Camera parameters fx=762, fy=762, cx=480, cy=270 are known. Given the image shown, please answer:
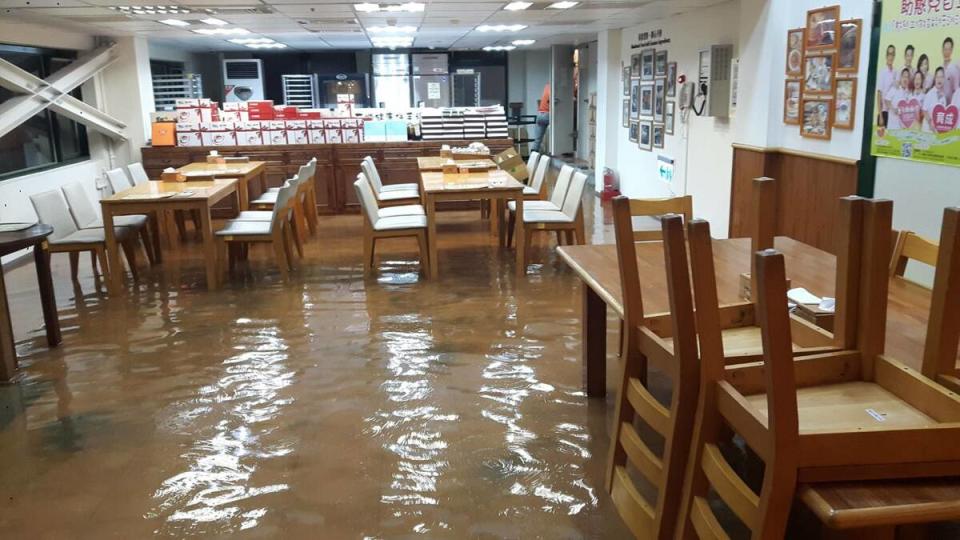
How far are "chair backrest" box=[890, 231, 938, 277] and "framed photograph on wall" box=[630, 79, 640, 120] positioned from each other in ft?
21.3

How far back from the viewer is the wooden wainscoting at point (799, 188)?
5.10 meters

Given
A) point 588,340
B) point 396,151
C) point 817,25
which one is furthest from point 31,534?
point 396,151

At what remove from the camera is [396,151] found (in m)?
9.12

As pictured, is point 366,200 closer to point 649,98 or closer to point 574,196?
point 574,196

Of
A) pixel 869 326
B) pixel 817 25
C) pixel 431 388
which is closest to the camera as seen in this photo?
pixel 869 326

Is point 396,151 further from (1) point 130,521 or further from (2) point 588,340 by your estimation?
(1) point 130,521

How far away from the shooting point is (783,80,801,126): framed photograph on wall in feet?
18.2

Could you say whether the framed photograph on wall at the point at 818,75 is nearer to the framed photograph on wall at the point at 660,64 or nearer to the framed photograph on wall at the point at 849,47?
the framed photograph on wall at the point at 849,47

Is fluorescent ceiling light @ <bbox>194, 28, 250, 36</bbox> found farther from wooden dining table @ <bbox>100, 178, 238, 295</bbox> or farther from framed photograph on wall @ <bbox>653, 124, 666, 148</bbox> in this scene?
framed photograph on wall @ <bbox>653, 124, 666, 148</bbox>

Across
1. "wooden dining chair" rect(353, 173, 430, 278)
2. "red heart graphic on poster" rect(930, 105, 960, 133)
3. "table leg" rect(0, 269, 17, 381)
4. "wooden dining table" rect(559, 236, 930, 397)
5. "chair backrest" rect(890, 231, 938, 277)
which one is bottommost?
"table leg" rect(0, 269, 17, 381)

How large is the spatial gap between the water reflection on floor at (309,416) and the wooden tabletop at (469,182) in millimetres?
719

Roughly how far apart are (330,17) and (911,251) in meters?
6.43

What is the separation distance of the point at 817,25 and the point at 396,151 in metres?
5.13

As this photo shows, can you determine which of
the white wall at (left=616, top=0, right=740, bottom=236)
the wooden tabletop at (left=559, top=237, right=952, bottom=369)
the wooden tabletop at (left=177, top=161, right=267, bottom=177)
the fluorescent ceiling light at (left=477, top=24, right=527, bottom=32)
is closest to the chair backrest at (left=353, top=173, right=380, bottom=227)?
the wooden tabletop at (left=177, top=161, right=267, bottom=177)
